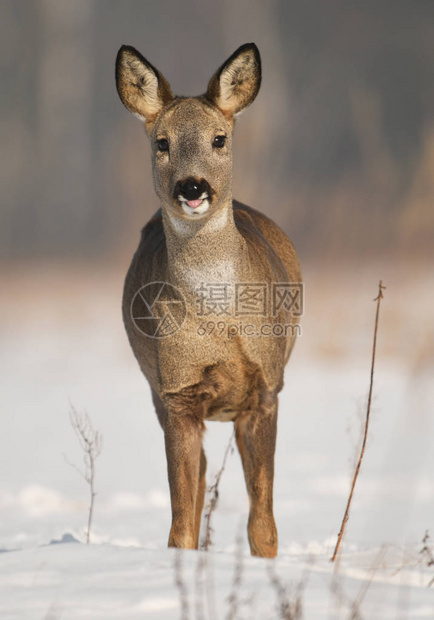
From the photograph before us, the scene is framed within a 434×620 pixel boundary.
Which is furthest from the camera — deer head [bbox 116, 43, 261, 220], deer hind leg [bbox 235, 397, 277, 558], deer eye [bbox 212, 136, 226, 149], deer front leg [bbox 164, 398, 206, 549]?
deer hind leg [bbox 235, 397, 277, 558]

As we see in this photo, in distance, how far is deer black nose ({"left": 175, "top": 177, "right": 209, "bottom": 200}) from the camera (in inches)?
200

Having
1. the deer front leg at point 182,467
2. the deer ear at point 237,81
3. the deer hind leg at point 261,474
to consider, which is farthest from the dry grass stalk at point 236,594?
the deer ear at point 237,81

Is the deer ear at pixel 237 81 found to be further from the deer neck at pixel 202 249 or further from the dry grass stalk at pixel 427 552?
the dry grass stalk at pixel 427 552

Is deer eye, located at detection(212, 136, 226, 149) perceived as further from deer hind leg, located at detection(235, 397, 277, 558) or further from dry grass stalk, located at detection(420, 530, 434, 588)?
dry grass stalk, located at detection(420, 530, 434, 588)

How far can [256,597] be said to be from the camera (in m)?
3.69

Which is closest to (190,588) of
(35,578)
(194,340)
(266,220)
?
(35,578)

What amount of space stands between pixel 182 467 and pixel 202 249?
1.23 meters

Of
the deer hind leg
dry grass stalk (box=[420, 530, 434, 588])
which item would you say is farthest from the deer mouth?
dry grass stalk (box=[420, 530, 434, 588])

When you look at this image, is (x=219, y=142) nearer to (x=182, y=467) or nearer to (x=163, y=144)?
(x=163, y=144)

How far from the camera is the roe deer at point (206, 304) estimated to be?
544cm

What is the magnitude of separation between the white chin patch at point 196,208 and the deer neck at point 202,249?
0.29 meters

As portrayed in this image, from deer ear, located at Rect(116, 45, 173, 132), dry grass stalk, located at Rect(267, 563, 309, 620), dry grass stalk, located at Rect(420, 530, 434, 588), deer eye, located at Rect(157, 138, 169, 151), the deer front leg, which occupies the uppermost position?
deer ear, located at Rect(116, 45, 173, 132)

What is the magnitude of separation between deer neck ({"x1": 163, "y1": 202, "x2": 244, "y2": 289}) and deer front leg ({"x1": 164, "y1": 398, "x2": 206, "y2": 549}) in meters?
0.77

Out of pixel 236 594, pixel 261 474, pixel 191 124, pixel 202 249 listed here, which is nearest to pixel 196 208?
pixel 202 249
